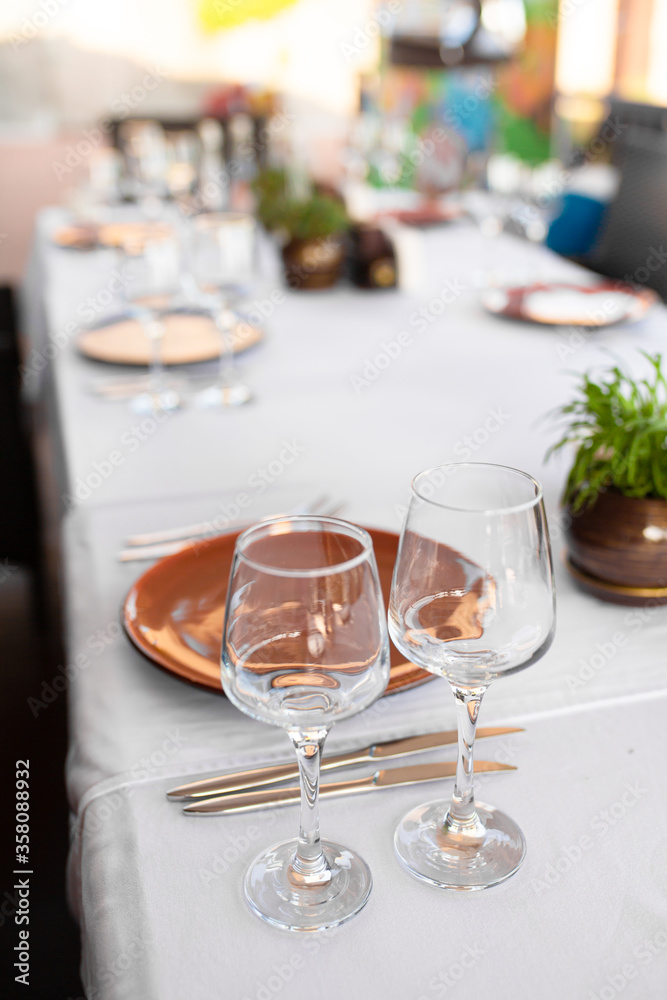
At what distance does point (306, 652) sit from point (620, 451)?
1.33 ft

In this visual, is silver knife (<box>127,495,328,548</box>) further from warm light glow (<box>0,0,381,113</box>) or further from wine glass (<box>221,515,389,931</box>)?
warm light glow (<box>0,0,381,113</box>)

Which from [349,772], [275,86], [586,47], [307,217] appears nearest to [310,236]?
[307,217]

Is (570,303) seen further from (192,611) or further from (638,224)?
(192,611)

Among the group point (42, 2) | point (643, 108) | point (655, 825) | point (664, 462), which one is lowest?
point (655, 825)

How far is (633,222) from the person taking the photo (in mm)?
2371

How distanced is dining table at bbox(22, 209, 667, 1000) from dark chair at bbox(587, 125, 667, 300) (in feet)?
4.04

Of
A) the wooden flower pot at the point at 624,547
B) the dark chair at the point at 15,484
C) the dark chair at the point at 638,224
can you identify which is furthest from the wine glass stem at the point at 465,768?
the dark chair at the point at 638,224

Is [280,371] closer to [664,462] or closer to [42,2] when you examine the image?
[664,462]

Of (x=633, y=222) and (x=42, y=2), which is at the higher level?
(x=42, y=2)

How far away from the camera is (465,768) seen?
54 cm

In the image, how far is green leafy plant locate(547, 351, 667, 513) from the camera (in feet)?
2.48

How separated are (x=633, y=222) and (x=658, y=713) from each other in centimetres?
199

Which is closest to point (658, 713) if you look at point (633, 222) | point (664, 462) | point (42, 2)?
point (664, 462)

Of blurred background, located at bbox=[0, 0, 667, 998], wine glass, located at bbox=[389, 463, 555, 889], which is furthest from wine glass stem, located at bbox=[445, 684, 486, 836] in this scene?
blurred background, located at bbox=[0, 0, 667, 998]
